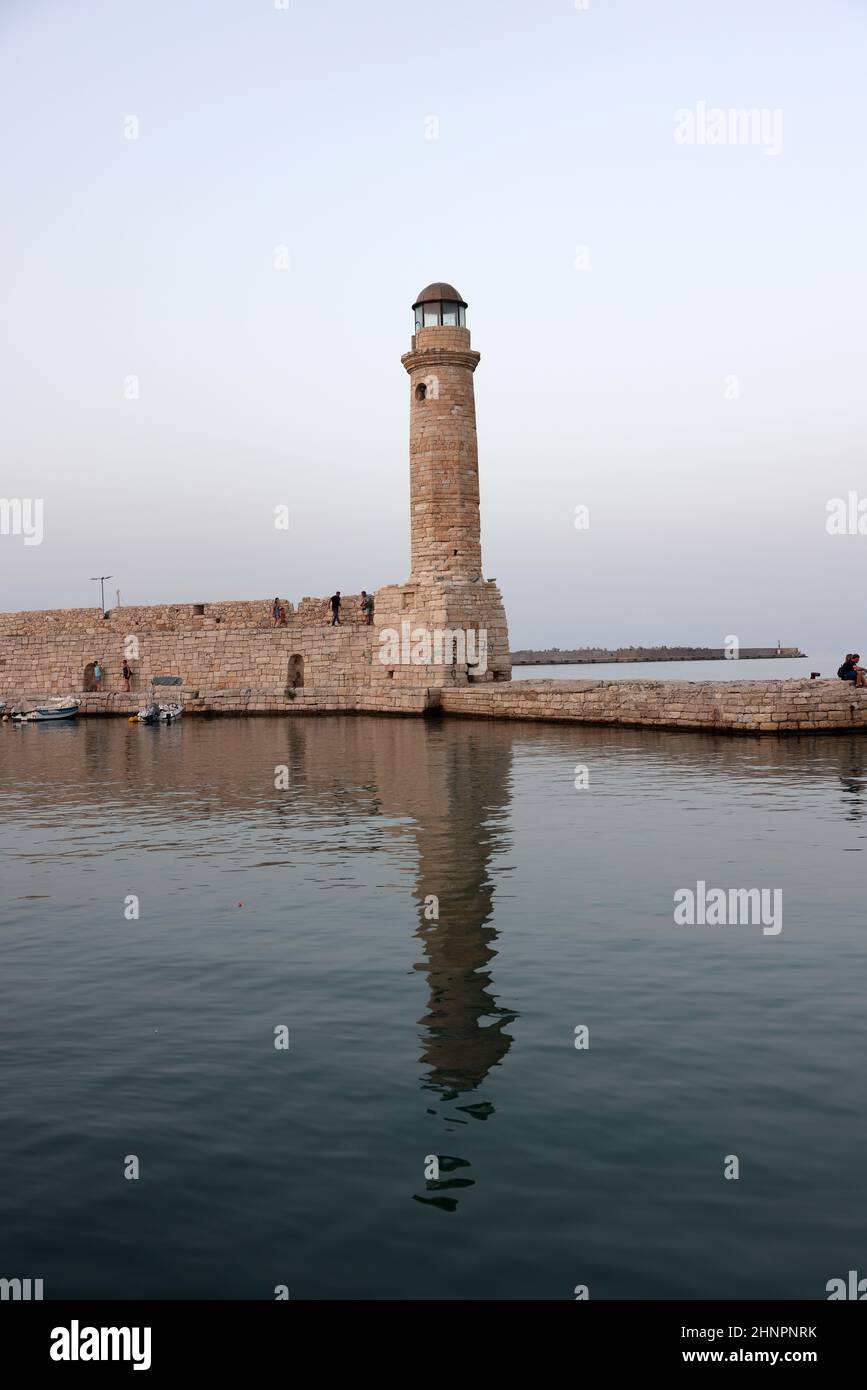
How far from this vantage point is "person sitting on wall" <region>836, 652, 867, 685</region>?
2111cm

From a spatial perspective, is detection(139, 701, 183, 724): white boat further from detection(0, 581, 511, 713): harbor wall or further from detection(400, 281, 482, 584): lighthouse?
detection(400, 281, 482, 584): lighthouse

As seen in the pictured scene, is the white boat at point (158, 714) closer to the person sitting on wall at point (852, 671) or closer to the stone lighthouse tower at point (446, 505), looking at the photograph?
the stone lighthouse tower at point (446, 505)

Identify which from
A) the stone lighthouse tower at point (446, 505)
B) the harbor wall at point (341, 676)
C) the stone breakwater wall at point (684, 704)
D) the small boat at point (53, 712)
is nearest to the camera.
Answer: the stone breakwater wall at point (684, 704)

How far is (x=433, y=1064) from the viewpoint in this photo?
5.01 meters

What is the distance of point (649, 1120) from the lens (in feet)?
14.3

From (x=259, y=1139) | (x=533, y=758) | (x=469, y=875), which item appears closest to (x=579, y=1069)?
(x=259, y=1139)

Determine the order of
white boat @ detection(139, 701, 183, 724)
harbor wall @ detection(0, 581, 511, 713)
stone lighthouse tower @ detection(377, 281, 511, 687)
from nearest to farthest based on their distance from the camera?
stone lighthouse tower @ detection(377, 281, 511, 687) → harbor wall @ detection(0, 581, 511, 713) → white boat @ detection(139, 701, 183, 724)

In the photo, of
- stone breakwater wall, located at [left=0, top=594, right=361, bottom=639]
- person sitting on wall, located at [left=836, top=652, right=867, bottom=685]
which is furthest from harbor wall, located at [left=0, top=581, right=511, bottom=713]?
person sitting on wall, located at [left=836, top=652, right=867, bottom=685]

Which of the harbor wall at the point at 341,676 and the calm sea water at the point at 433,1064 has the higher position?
the harbor wall at the point at 341,676

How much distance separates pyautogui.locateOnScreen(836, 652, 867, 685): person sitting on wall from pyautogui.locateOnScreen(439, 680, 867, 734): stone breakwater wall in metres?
0.37

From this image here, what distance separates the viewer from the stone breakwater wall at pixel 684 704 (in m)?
20.5

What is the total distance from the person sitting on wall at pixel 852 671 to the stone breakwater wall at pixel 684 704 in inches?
14.7

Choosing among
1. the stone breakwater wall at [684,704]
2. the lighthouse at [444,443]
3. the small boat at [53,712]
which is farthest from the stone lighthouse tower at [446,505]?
the small boat at [53,712]
